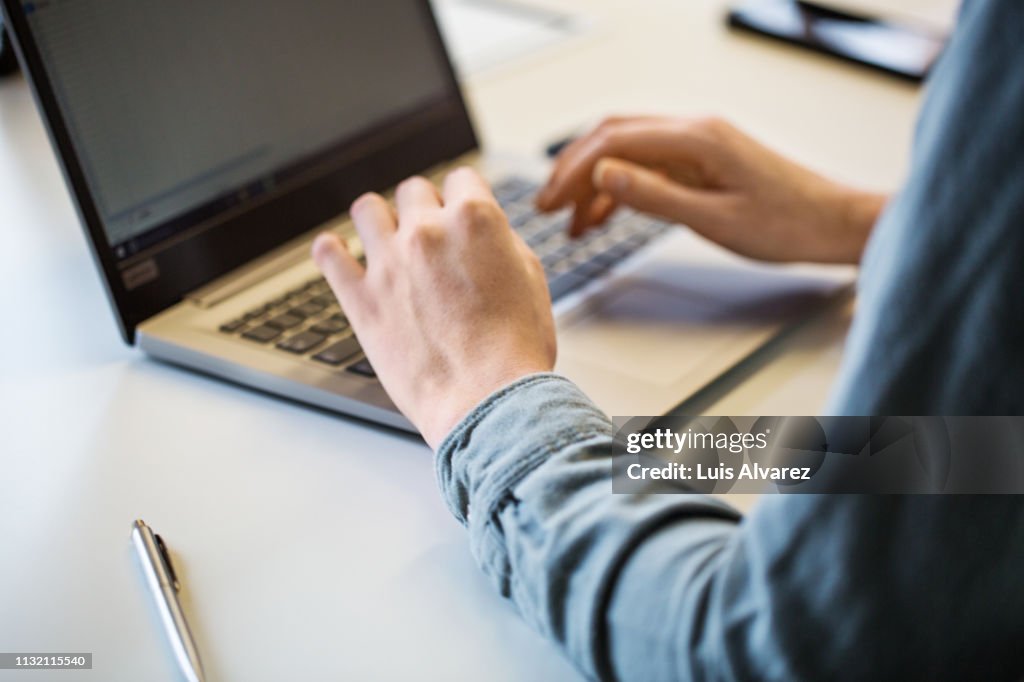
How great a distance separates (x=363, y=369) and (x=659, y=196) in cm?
27

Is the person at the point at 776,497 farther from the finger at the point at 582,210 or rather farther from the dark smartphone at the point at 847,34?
the dark smartphone at the point at 847,34

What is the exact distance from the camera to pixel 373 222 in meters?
0.66

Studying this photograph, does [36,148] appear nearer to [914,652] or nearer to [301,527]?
[301,527]

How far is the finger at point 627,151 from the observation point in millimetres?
806

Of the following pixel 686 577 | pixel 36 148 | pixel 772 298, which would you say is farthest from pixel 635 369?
pixel 36 148

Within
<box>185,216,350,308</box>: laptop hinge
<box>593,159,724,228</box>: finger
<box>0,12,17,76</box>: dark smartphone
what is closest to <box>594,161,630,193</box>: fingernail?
<box>593,159,724,228</box>: finger

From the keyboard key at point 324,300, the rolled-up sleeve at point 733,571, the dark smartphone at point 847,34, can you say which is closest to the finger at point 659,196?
the keyboard key at point 324,300

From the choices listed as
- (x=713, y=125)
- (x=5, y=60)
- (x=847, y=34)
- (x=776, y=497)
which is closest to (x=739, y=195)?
(x=713, y=125)

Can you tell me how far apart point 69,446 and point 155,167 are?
19 cm

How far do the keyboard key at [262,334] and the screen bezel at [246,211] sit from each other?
69mm

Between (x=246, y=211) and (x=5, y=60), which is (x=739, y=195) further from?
(x=5, y=60)

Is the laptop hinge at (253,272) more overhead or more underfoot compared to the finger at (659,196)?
more overhead

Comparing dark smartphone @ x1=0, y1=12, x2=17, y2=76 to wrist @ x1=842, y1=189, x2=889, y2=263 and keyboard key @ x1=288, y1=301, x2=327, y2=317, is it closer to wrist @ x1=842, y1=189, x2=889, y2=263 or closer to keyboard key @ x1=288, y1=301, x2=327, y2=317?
keyboard key @ x1=288, y1=301, x2=327, y2=317

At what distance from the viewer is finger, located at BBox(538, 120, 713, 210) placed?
806mm
